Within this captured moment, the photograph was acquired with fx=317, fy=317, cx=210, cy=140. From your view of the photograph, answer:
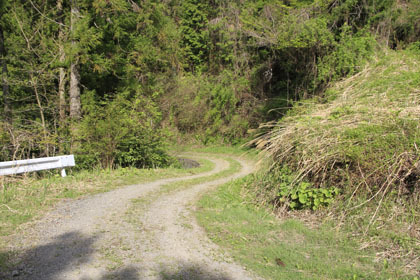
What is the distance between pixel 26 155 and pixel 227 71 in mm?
18885

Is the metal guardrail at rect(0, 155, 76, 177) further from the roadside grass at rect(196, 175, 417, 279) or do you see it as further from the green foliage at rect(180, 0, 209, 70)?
the green foliage at rect(180, 0, 209, 70)

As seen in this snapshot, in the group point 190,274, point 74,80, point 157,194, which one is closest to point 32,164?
point 157,194

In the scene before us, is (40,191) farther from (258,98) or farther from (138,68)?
(258,98)

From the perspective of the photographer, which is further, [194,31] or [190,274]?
[194,31]

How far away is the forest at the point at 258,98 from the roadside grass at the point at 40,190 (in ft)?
4.18

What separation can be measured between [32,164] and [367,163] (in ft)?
25.8

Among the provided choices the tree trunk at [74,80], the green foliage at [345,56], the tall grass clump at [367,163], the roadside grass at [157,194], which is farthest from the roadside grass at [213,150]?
the tall grass clump at [367,163]

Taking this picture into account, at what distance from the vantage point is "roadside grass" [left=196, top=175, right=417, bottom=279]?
4.23 meters

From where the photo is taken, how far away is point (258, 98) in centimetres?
2569

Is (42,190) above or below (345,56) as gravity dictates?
below

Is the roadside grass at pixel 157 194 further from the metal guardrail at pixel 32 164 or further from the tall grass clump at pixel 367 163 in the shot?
the metal guardrail at pixel 32 164

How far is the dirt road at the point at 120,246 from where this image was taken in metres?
3.86

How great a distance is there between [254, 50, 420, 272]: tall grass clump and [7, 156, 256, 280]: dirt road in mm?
2361

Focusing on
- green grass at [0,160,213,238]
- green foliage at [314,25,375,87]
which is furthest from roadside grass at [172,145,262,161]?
green grass at [0,160,213,238]
